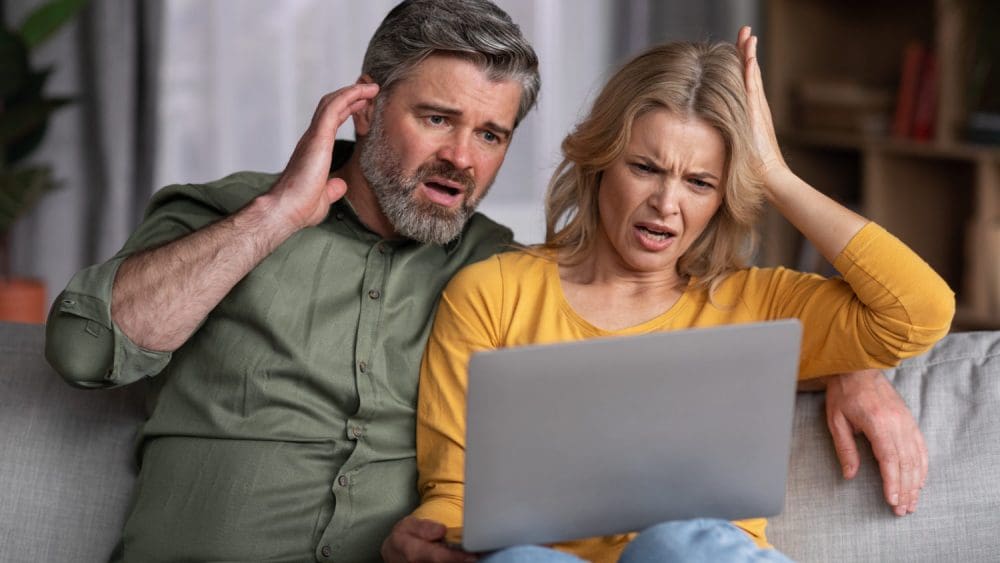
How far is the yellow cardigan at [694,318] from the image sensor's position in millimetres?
1590

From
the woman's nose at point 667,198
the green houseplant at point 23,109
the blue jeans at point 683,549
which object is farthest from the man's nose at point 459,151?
the green houseplant at point 23,109

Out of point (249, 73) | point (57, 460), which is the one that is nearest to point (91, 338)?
point (57, 460)

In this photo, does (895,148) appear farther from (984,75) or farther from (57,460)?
(57,460)

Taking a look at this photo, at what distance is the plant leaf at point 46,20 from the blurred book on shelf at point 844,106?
7.26 ft

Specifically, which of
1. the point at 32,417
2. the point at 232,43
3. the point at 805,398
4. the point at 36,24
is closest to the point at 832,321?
the point at 805,398

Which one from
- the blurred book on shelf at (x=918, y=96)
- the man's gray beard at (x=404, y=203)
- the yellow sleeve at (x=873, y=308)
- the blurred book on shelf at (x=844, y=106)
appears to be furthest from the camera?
the blurred book on shelf at (x=844, y=106)

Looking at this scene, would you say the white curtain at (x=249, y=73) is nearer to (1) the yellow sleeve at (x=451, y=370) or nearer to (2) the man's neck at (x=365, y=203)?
(2) the man's neck at (x=365, y=203)

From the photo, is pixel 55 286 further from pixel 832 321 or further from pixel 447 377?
pixel 832 321

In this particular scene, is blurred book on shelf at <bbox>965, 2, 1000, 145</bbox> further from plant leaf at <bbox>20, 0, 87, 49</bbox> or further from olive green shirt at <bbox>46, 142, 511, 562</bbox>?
plant leaf at <bbox>20, 0, 87, 49</bbox>

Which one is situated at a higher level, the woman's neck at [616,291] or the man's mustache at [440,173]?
the man's mustache at [440,173]

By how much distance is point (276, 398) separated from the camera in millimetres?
1732

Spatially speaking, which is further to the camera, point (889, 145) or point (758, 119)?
point (889, 145)

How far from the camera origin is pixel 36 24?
3.31 m

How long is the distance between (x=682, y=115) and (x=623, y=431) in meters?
0.53
